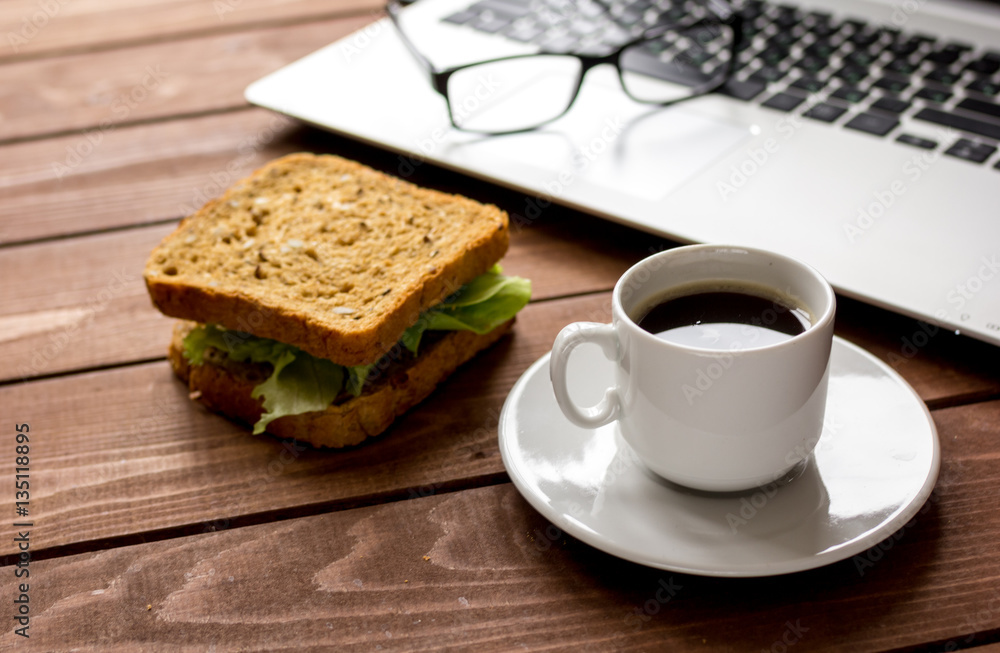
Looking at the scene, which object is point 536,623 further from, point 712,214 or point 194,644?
point 712,214

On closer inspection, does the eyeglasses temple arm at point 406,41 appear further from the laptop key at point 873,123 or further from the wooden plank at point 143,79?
the laptop key at point 873,123

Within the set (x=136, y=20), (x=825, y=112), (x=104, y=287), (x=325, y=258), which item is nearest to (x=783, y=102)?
(x=825, y=112)

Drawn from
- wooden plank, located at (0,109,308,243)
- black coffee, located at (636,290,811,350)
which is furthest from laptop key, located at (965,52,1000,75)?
wooden plank, located at (0,109,308,243)

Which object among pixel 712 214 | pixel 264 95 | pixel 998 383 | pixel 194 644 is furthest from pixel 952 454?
pixel 264 95

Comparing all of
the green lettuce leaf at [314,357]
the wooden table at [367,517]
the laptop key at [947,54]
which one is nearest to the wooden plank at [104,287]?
the wooden table at [367,517]

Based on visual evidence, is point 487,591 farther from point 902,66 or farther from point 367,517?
point 902,66

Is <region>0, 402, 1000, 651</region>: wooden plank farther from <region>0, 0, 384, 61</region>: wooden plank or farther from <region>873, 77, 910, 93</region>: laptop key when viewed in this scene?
<region>0, 0, 384, 61</region>: wooden plank
